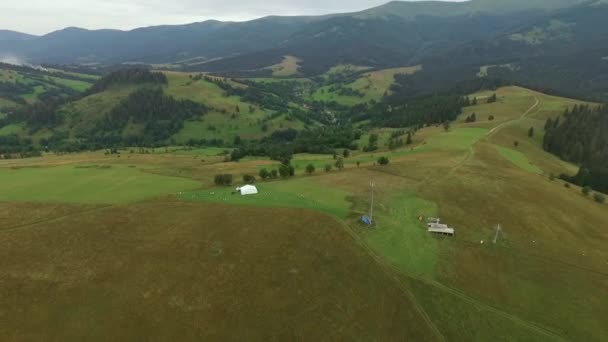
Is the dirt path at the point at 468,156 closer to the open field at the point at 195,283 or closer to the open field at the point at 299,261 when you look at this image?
→ the open field at the point at 299,261

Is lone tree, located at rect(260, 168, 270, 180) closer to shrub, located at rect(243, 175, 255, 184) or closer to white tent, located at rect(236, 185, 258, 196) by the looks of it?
shrub, located at rect(243, 175, 255, 184)

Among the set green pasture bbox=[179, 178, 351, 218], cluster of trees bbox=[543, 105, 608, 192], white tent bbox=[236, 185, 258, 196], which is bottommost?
cluster of trees bbox=[543, 105, 608, 192]

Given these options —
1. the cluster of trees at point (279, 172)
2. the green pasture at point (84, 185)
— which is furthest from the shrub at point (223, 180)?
the cluster of trees at point (279, 172)

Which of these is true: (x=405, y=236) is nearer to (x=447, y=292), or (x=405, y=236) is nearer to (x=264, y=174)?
(x=447, y=292)

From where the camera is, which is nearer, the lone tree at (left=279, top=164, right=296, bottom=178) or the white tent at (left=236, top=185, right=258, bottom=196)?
the white tent at (left=236, top=185, right=258, bottom=196)

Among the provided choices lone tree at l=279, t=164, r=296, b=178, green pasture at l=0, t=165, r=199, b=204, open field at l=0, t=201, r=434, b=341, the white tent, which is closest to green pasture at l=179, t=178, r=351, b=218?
the white tent

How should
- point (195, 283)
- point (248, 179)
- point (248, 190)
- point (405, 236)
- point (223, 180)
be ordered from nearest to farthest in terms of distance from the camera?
point (195, 283), point (405, 236), point (248, 190), point (223, 180), point (248, 179)

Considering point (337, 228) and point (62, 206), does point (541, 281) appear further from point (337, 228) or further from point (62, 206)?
point (62, 206)

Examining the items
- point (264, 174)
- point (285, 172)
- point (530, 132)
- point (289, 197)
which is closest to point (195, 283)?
point (289, 197)
